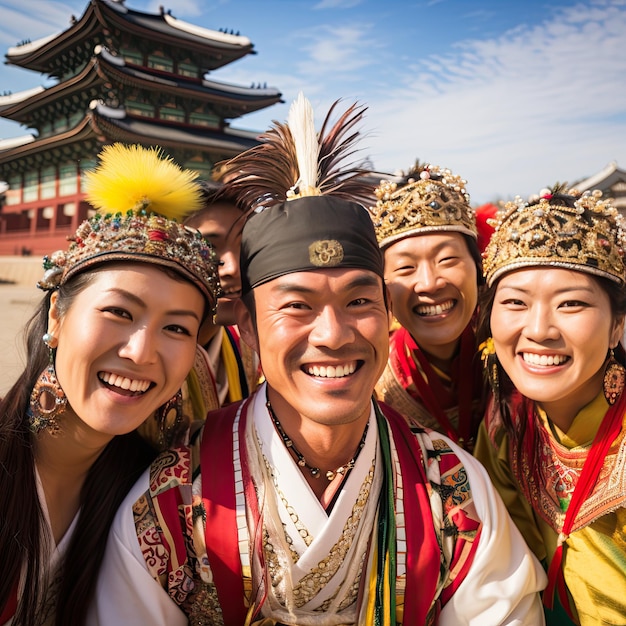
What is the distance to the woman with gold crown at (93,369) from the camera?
2.04 meters

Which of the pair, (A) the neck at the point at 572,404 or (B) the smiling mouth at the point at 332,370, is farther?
(A) the neck at the point at 572,404

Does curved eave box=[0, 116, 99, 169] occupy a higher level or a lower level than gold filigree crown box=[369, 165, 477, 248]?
higher

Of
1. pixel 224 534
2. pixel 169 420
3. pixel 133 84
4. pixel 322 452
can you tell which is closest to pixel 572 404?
pixel 322 452

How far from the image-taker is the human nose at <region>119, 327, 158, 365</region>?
199cm

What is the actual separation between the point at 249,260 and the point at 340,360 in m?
0.58

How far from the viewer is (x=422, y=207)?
10.5 ft

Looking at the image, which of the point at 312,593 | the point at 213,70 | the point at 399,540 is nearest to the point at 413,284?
the point at 399,540

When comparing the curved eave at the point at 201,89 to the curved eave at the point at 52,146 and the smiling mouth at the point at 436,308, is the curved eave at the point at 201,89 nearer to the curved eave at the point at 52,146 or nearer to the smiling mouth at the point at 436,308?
the curved eave at the point at 52,146

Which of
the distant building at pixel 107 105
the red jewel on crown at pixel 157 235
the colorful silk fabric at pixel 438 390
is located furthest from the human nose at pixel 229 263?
the distant building at pixel 107 105

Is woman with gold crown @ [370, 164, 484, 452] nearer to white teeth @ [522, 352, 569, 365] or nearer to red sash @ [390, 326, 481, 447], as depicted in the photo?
red sash @ [390, 326, 481, 447]

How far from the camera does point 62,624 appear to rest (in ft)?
6.96

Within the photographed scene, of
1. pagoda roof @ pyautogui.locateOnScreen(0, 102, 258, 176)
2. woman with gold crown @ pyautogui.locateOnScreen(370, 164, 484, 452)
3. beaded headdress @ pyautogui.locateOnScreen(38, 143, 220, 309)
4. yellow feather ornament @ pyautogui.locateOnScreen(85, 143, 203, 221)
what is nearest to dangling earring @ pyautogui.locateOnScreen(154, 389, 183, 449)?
beaded headdress @ pyautogui.locateOnScreen(38, 143, 220, 309)

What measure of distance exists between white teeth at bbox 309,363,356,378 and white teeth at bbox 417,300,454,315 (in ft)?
3.84

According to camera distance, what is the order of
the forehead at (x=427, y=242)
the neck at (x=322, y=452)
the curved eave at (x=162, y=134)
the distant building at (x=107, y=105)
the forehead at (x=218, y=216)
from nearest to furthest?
the neck at (x=322, y=452) → the forehead at (x=427, y=242) → the forehead at (x=218, y=216) → the curved eave at (x=162, y=134) → the distant building at (x=107, y=105)
